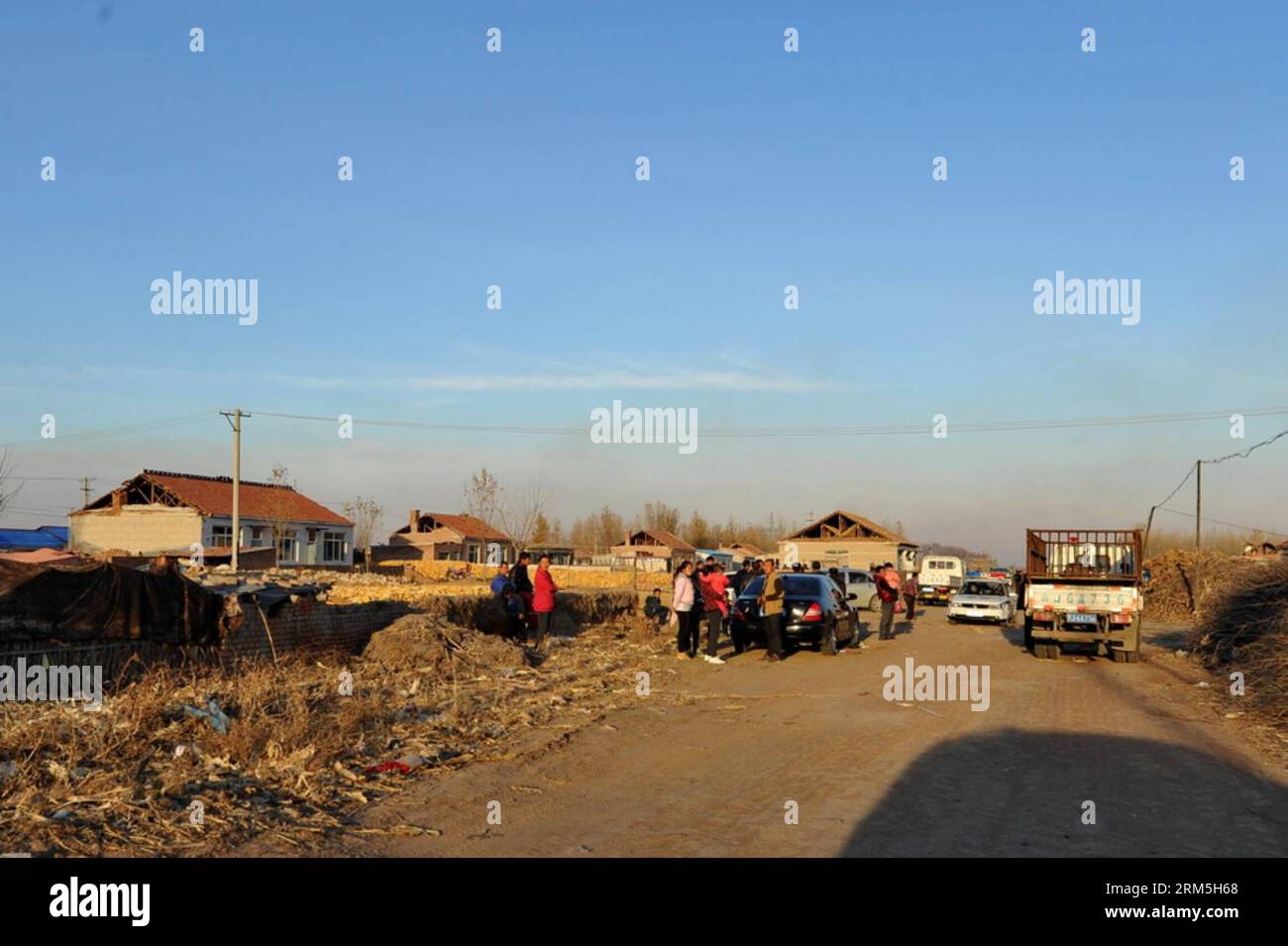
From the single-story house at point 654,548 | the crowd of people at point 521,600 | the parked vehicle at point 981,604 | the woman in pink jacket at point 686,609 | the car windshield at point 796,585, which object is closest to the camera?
the woman in pink jacket at point 686,609

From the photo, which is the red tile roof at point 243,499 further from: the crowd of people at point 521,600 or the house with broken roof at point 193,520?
the crowd of people at point 521,600

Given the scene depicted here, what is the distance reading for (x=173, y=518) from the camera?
60562mm

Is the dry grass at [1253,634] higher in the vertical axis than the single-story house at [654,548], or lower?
higher

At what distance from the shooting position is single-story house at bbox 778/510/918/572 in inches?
2569

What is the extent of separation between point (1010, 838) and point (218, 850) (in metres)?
5.08

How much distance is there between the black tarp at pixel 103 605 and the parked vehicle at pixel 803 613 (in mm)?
9644

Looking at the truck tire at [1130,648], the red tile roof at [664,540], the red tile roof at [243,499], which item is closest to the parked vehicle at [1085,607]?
the truck tire at [1130,648]

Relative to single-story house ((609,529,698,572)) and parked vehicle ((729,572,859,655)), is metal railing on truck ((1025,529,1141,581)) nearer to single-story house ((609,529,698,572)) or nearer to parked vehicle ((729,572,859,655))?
parked vehicle ((729,572,859,655))

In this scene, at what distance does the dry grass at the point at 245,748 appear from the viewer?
714cm

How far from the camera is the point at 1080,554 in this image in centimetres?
2278

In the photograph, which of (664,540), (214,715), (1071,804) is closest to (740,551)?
(664,540)

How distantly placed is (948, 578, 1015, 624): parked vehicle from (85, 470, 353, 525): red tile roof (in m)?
41.5

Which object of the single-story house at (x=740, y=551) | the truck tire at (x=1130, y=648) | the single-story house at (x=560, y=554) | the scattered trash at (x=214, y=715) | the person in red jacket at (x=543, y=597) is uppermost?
the person in red jacket at (x=543, y=597)

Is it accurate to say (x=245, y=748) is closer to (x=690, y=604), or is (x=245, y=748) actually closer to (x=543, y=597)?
(x=543, y=597)
